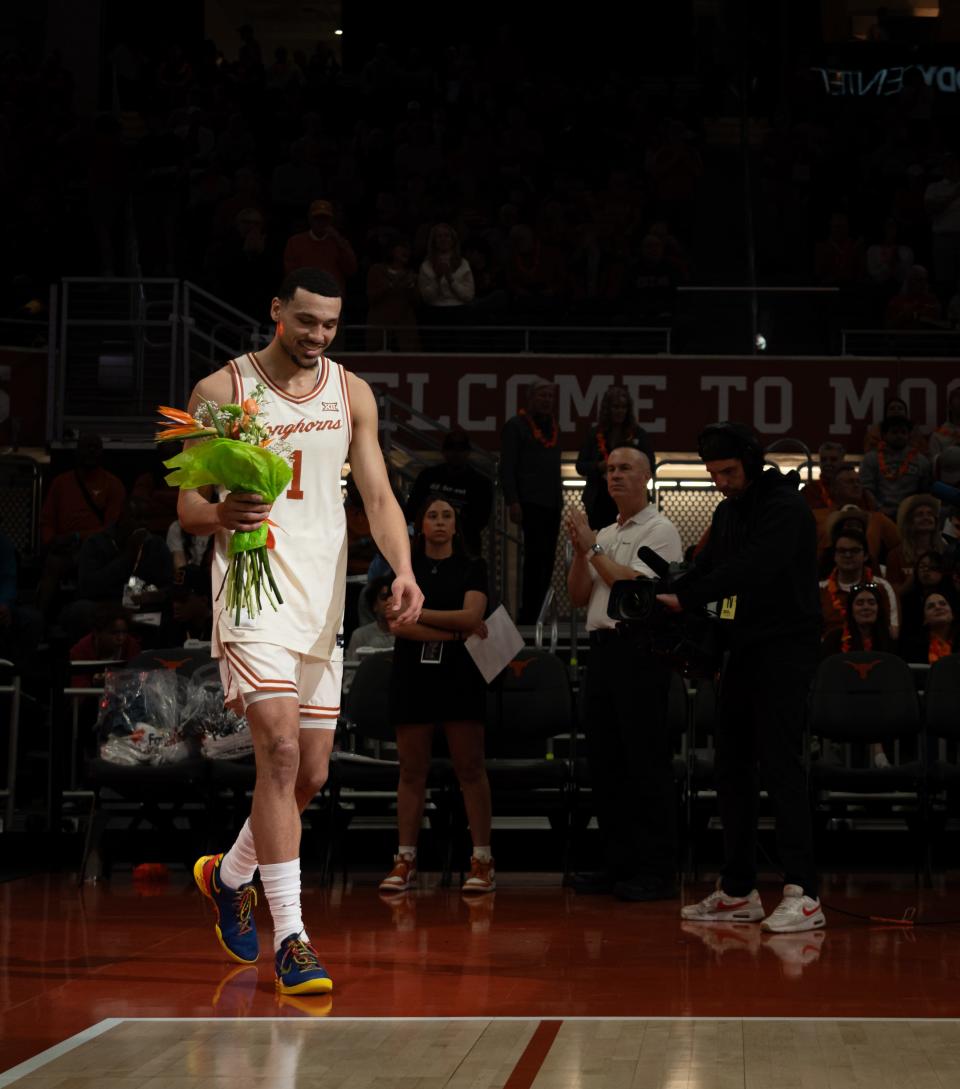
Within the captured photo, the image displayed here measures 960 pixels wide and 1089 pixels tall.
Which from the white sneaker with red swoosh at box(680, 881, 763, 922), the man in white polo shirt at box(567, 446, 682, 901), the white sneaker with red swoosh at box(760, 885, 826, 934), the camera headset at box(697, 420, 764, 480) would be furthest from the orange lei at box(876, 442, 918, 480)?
the white sneaker with red swoosh at box(760, 885, 826, 934)

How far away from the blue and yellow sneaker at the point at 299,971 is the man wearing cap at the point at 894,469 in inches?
355

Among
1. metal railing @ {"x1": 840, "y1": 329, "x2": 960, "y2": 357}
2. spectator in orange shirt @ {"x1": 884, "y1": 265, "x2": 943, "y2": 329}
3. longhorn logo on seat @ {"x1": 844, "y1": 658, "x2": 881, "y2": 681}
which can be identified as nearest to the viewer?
longhorn logo on seat @ {"x1": 844, "y1": 658, "x2": 881, "y2": 681}

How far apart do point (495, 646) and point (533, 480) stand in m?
4.55

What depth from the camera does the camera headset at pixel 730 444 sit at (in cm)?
700

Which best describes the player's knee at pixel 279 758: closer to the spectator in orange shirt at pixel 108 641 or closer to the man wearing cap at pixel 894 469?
the spectator in orange shirt at pixel 108 641

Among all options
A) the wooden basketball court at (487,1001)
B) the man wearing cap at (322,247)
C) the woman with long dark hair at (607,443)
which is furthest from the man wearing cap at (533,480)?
the wooden basketball court at (487,1001)

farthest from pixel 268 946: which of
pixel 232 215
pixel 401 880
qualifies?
pixel 232 215

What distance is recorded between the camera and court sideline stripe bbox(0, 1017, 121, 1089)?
406cm

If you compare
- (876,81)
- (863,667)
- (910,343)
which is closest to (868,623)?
(863,667)

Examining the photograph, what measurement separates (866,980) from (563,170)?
15.5m

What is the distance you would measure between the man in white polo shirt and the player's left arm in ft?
7.46

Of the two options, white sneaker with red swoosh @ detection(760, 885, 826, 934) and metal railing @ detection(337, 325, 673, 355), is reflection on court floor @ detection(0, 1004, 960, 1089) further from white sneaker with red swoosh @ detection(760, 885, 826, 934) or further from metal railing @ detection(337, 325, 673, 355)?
metal railing @ detection(337, 325, 673, 355)

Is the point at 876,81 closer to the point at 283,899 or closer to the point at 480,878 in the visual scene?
the point at 480,878

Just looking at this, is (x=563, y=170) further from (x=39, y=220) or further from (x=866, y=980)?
(x=866, y=980)
